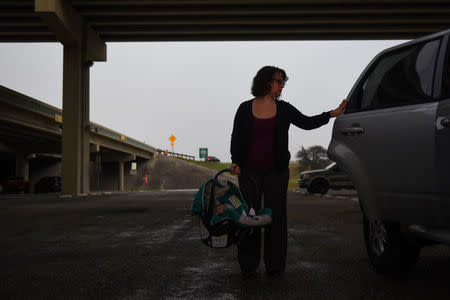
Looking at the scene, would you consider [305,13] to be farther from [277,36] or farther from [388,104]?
[388,104]

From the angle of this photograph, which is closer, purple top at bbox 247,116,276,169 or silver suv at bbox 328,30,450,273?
silver suv at bbox 328,30,450,273

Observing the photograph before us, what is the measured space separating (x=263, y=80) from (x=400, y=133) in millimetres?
1425

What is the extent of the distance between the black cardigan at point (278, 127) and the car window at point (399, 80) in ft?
1.32

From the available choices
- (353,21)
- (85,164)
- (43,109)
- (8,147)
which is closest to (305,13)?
(353,21)

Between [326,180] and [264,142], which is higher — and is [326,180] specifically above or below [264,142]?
below

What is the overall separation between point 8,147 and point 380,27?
129 feet

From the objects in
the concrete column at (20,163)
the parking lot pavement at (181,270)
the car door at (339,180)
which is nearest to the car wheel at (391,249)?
the parking lot pavement at (181,270)

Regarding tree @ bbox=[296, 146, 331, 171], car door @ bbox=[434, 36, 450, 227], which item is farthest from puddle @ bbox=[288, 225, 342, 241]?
tree @ bbox=[296, 146, 331, 171]

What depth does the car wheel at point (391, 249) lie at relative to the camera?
396 centimetres

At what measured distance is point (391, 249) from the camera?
13.1 ft

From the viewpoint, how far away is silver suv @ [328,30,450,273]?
3176 millimetres

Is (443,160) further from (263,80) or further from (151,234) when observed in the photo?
(151,234)

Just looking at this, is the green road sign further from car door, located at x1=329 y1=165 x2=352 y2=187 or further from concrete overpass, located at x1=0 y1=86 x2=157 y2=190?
car door, located at x1=329 y1=165 x2=352 y2=187

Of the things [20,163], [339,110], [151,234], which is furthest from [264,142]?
[20,163]
